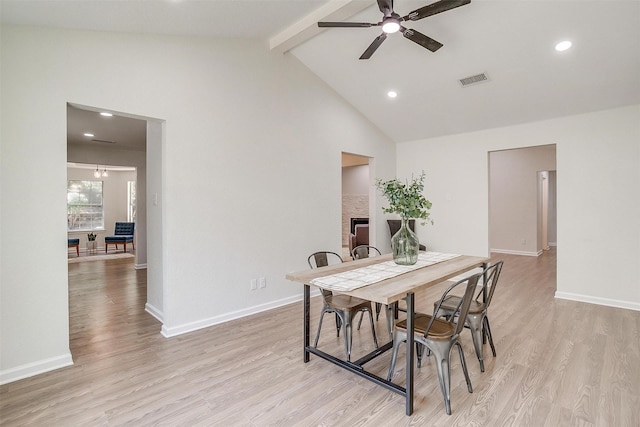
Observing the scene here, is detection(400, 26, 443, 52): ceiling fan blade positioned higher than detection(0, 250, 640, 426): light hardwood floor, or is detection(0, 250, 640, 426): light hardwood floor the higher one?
detection(400, 26, 443, 52): ceiling fan blade

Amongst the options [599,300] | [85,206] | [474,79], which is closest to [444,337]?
[474,79]

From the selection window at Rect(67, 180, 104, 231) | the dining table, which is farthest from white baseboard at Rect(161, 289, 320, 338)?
window at Rect(67, 180, 104, 231)

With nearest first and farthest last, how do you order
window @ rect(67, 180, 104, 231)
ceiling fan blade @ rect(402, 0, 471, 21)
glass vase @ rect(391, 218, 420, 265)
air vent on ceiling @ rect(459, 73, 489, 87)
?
ceiling fan blade @ rect(402, 0, 471, 21), glass vase @ rect(391, 218, 420, 265), air vent on ceiling @ rect(459, 73, 489, 87), window @ rect(67, 180, 104, 231)

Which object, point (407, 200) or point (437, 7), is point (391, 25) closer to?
point (437, 7)

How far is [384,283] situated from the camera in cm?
210

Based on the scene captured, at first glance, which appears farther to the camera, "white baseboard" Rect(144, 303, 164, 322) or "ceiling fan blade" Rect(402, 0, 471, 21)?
"white baseboard" Rect(144, 303, 164, 322)

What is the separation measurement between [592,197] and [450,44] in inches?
106

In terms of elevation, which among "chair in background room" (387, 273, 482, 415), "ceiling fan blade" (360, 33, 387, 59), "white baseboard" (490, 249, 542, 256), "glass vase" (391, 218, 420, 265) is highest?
"ceiling fan blade" (360, 33, 387, 59)

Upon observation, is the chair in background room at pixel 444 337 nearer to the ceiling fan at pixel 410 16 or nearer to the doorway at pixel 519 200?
the ceiling fan at pixel 410 16

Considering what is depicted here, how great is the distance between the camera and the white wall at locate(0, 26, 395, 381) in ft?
7.65

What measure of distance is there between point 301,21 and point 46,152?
2.63 meters

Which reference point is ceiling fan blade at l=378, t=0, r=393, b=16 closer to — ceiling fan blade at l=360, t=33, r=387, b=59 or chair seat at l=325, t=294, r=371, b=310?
ceiling fan blade at l=360, t=33, r=387, b=59

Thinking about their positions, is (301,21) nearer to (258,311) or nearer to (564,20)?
(564,20)

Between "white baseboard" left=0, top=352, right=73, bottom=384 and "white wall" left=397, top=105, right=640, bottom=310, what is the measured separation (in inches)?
204
